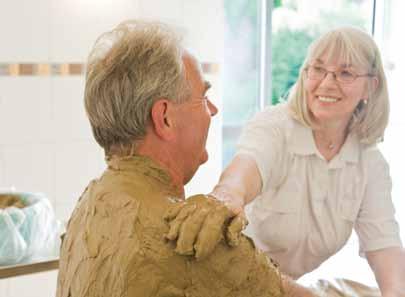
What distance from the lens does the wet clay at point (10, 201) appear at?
1.93 metres

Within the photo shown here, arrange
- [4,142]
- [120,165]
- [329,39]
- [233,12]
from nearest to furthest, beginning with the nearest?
[120,165], [329,39], [4,142], [233,12]

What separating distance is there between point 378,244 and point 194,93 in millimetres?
987

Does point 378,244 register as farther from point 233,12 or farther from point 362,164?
point 233,12

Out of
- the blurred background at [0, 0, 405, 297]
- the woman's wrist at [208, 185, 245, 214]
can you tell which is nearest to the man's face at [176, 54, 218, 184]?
the woman's wrist at [208, 185, 245, 214]

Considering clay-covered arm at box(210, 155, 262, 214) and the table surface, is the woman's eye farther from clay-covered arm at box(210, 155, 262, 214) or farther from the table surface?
the table surface

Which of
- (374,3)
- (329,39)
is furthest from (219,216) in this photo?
(374,3)

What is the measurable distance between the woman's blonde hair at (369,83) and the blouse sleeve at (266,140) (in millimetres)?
59

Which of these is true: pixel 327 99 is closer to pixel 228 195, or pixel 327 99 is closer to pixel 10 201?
pixel 228 195

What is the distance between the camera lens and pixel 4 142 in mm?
3029

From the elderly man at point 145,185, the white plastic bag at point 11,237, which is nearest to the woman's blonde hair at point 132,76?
the elderly man at point 145,185

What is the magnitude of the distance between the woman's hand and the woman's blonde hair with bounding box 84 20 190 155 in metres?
0.18

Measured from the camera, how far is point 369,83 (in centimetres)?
188

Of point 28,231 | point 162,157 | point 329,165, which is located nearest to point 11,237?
point 28,231

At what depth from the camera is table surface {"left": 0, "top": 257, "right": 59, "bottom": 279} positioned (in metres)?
1.80
